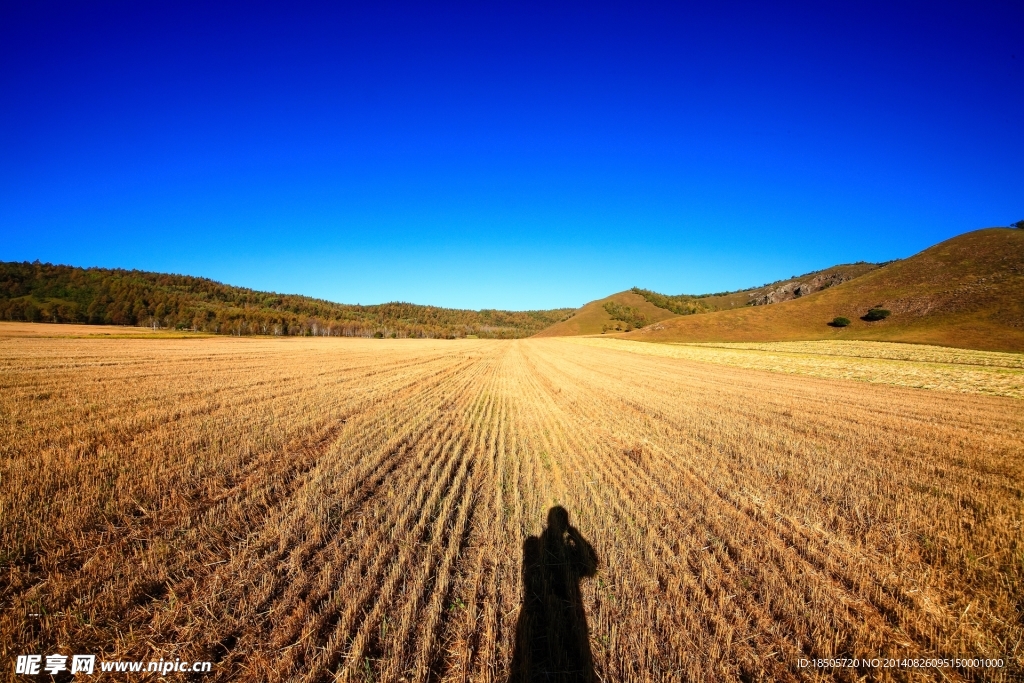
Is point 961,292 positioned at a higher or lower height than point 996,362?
higher

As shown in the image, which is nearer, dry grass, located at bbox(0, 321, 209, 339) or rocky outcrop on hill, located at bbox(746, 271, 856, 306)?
dry grass, located at bbox(0, 321, 209, 339)

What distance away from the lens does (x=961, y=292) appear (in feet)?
191

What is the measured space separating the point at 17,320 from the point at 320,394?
14380 centimetres

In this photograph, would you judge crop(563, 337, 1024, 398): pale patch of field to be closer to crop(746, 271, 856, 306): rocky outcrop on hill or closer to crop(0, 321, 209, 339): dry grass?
crop(0, 321, 209, 339): dry grass

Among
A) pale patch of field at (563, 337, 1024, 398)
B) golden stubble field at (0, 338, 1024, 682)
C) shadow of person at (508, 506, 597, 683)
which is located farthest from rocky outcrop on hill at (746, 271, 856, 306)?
shadow of person at (508, 506, 597, 683)

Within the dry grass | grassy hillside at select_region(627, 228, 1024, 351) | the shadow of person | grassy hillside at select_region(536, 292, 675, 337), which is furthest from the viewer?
grassy hillside at select_region(536, 292, 675, 337)

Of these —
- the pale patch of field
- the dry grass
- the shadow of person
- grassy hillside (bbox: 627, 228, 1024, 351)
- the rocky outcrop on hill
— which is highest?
the rocky outcrop on hill

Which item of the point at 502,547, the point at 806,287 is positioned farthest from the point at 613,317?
the point at 502,547

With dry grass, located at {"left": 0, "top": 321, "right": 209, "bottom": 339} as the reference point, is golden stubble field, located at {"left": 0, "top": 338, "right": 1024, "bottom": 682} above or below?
below

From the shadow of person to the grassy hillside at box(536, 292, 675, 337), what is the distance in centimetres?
14927

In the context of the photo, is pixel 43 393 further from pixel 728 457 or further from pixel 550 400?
pixel 728 457

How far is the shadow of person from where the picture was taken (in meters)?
3.23

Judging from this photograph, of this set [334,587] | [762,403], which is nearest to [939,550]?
[334,587]

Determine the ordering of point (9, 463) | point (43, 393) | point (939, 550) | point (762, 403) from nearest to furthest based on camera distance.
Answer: point (939, 550)
point (9, 463)
point (43, 393)
point (762, 403)
